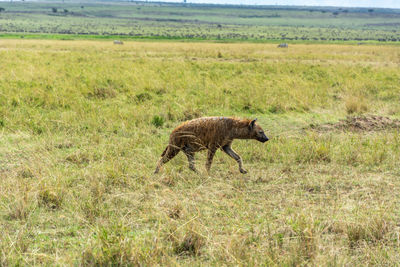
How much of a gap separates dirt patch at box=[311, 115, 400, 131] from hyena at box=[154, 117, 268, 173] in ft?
13.1

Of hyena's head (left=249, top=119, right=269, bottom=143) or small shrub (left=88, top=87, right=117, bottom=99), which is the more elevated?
hyena's head (left=249, top=119, right=269, bottom=143)

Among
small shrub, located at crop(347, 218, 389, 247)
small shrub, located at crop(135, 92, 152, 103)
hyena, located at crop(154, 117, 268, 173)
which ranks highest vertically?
hyena, located at crop(154, 117, 268, 173)

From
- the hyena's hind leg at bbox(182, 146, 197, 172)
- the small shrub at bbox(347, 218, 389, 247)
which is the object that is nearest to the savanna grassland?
the small shrub at bbox(347, 218, 389, 247)

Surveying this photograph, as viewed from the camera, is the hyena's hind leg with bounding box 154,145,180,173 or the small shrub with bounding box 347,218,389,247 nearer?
the small shrub with bounding box 347,218,389,247

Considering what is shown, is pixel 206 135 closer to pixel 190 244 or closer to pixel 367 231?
pixel 190 244

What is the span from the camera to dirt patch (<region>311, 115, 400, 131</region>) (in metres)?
9.84

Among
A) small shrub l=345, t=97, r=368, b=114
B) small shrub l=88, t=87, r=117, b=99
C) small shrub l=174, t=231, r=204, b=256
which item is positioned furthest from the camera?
small shrub l=88, t=87, r=117, b=99

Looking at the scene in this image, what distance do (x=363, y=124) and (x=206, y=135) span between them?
5.48 meters

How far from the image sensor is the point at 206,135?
6348mm

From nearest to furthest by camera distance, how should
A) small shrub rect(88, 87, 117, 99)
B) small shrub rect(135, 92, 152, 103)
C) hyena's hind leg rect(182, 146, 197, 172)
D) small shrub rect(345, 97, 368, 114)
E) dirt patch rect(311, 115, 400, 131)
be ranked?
hyena's hind leg rect(182, 146, 197, 172) < dirt patch rect(311, 115, 400, 131) < small shrub rect(345, 97, 368, 114) < small shrub rect(135, 92, 152, 103) < small shrub rect(88, 87, 117, 99)

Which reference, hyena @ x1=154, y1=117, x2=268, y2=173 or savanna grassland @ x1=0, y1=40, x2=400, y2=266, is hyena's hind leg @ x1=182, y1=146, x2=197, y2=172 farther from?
savanna grassland @ x1=0, y1=40, x2=400, y2=266

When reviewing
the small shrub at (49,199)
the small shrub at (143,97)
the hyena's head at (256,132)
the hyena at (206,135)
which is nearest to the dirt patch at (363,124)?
the hyena's head at (256,132)

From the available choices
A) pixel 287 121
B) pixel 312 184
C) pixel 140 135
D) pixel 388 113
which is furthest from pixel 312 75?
pixel 312 184

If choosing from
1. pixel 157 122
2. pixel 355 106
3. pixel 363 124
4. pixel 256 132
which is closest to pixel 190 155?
pixel 256 132
